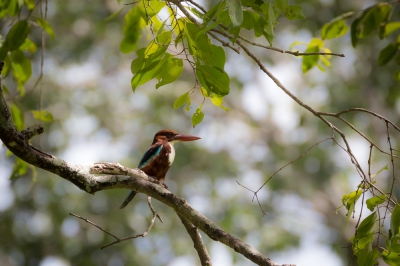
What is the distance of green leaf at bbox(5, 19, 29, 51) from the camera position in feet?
8.68

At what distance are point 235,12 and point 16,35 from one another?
4.61 feet

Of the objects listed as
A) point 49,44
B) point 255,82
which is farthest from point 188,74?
point 49,44

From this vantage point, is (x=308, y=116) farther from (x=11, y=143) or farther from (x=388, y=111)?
(x=11, y=143)

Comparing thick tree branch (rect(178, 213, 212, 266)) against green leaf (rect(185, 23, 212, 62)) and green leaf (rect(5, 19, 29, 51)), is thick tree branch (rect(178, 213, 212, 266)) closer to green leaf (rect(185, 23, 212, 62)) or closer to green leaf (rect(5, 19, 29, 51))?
green leaf (rect(185, 23, 212, 62))

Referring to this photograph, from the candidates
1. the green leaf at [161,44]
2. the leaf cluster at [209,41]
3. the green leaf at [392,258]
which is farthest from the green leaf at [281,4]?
the green leaf at [392,258]

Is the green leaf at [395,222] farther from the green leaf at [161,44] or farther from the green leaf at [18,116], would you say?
the green leaf at [18,116]

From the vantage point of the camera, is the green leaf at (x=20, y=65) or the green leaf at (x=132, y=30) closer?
the green leaf at (x=20, y=65)

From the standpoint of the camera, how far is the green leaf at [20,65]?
9.64ft

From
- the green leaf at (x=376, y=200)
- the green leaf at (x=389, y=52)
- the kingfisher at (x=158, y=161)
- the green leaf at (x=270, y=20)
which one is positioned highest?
the kingfisher at (x=158, y=161)

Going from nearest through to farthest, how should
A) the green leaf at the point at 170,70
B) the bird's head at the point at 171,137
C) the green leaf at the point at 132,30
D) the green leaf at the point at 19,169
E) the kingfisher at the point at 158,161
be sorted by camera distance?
the green leaf at the point at 170,70 < the green leaf at the point at 19,169 < the green leaf at the point at 132,30 < the kingfisher at the point at 158,161 < the bird's head at the point at 171,137

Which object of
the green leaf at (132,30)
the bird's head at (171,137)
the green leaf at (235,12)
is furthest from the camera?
the bird's head at (171,137)

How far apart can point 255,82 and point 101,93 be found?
3529 millimetres

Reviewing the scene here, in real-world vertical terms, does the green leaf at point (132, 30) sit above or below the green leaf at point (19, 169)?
above

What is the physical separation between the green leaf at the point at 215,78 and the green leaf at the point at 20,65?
1386 mm
